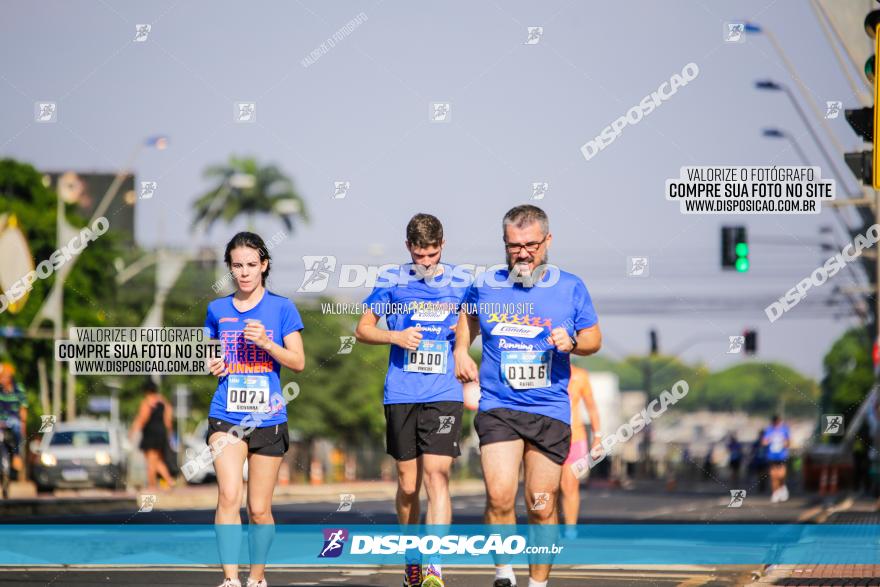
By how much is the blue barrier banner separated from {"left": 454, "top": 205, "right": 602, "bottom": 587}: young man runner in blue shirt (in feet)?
0.66

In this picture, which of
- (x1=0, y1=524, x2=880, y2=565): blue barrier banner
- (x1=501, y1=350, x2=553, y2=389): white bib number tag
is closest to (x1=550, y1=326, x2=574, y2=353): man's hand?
(x1=501, y1=350, x2=553, y2=389): white bib number tag

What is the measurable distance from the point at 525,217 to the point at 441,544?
1937mm

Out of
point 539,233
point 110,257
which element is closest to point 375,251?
point 110,257

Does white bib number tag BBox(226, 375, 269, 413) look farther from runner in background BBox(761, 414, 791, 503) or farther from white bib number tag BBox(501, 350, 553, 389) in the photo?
runner in background BBox(761, 414, 791, 503)

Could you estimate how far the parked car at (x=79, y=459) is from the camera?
33.6 m

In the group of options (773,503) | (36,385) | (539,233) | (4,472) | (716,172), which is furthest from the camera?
(36,385)

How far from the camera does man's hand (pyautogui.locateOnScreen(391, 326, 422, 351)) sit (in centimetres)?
952

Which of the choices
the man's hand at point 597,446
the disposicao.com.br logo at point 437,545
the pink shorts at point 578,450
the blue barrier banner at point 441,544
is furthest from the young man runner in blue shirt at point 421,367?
the pink shorts at point 578,450

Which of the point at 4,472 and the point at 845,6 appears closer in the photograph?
the point at 845,6

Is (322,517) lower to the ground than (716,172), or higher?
lower

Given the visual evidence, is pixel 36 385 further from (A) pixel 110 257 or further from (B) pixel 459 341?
(B) pixel 459 341

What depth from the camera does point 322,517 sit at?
781 inches

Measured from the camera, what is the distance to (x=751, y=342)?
45656 mm

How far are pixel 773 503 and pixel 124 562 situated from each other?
1971cm
